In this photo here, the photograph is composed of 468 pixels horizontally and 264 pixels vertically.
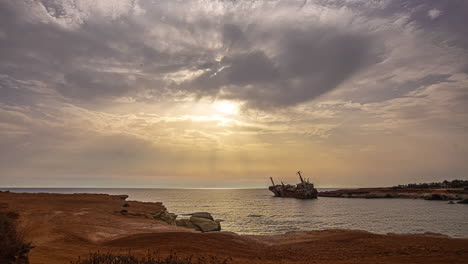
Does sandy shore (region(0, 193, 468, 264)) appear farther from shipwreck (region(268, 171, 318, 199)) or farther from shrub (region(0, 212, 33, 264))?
shipwreck (region(268, 171, 318, 199))

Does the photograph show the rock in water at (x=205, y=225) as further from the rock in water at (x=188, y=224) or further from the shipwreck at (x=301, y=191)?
the shipwreck at (x=301, y=191)

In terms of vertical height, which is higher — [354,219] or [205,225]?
[205,225]

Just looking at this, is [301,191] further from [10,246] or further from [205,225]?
[10,246]

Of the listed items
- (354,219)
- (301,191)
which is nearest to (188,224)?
(354,219)

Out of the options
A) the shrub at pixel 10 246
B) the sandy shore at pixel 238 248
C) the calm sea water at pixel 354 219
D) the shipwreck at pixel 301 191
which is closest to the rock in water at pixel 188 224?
the calm sea water at pixel 354 219

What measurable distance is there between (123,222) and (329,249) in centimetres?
2157

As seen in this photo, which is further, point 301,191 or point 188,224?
point 301,191

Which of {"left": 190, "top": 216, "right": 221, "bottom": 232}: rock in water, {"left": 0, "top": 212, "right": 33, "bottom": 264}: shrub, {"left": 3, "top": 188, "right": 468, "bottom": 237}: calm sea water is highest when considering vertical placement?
{"left": 0, "top": 212, "right": 33, "bottom": 264}: shrub

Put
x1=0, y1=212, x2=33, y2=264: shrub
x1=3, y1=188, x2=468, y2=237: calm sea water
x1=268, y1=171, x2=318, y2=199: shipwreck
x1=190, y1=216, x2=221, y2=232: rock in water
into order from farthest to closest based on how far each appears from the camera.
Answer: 1. x1=268, y1=171, x2=318, y2=199: shipwreck
2. x1=3, y1=188, x2=468, y2=237: calm sea water
3. x1=190, y1=216, x2=221, y2=232: rock in water
4. x1=0, y1=212, x2=33, y2=264: shrub

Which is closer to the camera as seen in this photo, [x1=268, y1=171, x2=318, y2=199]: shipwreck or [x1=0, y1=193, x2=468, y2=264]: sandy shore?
[x1=0, y1=193, x2=468, y2=264]: sandy shore

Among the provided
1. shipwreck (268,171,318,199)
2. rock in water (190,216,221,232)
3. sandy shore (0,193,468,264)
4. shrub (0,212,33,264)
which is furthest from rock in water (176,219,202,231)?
shipwreck (268,171,318,199)

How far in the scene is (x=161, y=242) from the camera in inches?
717

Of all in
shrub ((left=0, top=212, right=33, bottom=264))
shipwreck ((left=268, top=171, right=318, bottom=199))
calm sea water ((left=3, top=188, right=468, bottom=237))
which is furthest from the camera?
shipwreck ((left=268, top=171, right=318, bottom=199))

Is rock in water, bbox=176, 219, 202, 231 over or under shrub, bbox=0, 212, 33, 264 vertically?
under
